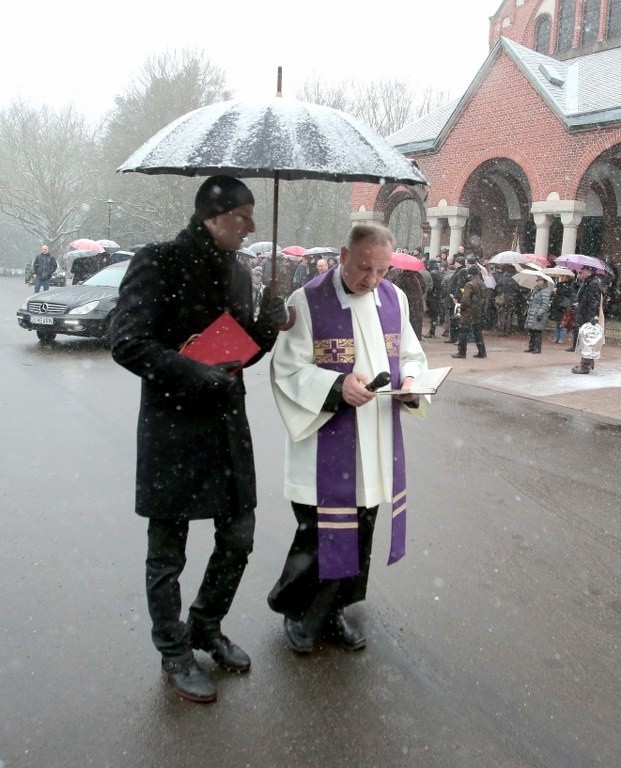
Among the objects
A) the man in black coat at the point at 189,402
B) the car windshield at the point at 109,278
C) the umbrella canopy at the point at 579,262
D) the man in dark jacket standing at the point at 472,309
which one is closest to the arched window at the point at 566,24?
the umbrella canopy at the point at 579,262

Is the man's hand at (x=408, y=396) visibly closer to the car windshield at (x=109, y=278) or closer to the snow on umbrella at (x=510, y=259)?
the car windshield at (x=109, y=278)

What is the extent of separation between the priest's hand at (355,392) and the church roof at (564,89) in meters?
17.2

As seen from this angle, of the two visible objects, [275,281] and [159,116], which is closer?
[275,281]

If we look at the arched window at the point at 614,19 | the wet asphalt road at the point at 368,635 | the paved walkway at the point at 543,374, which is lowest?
the wet asphalt road at the point at 368,635

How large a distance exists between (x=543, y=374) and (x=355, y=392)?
972cm

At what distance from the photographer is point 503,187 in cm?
2386

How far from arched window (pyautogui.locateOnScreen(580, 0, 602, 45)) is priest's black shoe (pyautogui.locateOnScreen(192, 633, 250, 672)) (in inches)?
1104

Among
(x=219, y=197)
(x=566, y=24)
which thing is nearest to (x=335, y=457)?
(x=219, y=197)

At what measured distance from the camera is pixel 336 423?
3.11m

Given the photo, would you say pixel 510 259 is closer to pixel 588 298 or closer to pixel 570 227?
pixel 570 227

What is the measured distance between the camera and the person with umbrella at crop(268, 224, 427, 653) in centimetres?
306

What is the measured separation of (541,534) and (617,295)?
1758 cm

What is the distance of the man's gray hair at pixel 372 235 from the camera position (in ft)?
9.71

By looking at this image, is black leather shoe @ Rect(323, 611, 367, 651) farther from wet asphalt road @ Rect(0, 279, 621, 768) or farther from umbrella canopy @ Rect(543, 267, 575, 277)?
umbrella canopy @ Rect(543, 267, 575, 277)
